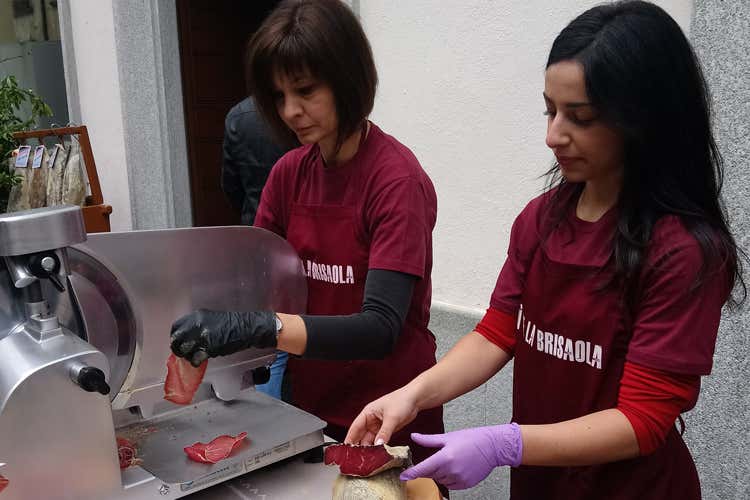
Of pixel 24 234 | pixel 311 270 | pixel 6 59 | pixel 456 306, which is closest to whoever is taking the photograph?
pixel 24 234

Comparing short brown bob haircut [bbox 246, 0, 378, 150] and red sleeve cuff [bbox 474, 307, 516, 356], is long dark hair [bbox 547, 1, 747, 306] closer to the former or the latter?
red sleeve cuff [bbox 474, 307, 516, 356]

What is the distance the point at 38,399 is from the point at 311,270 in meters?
0.76

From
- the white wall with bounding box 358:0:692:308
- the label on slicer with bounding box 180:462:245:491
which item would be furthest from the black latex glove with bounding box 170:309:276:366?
the white wall with bounding box 358:0:692:308

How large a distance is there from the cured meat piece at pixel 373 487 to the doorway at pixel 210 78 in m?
4.58

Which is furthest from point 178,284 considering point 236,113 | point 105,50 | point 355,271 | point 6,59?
point 6,59

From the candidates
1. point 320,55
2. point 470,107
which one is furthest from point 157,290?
point 470,107

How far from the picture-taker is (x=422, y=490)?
4.36 feet

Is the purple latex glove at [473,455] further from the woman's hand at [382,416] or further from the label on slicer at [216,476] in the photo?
the label on slicer at [216,476]

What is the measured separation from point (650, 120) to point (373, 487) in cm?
82

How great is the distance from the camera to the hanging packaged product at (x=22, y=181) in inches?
184

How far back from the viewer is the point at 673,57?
3.80ft

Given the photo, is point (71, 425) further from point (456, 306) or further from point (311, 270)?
point (456, 306)

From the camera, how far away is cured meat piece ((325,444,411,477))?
1.25m

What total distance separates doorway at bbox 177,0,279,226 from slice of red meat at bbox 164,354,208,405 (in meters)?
4.23
